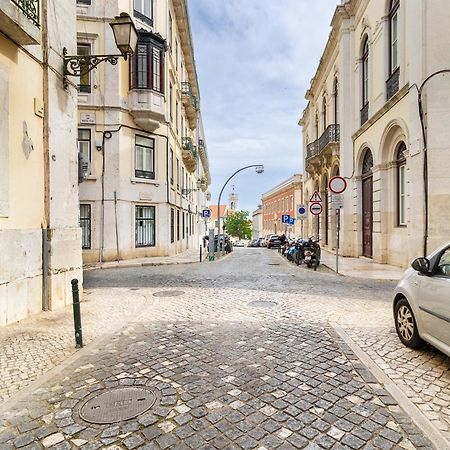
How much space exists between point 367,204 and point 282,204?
141 feet

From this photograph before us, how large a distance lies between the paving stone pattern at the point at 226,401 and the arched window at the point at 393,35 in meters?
13.8

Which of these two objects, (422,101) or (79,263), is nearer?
(79,263)

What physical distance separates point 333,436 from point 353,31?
70.6 feet

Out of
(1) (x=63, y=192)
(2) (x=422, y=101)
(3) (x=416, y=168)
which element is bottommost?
(1) (x=63, y=192)

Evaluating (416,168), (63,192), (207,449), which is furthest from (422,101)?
(207,449)

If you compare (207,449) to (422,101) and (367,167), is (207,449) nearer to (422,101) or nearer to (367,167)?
(422,101)

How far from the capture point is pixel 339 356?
14.7ft

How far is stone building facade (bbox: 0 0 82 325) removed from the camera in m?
5.91

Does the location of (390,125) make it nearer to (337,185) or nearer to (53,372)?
(337,185)

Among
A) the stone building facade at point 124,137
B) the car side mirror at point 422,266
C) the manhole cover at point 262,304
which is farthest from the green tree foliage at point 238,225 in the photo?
the car side mirror at point 422,266

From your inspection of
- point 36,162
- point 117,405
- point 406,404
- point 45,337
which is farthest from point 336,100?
point 117,405

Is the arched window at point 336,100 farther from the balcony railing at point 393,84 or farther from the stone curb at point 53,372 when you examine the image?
the stone curb at point 53,372

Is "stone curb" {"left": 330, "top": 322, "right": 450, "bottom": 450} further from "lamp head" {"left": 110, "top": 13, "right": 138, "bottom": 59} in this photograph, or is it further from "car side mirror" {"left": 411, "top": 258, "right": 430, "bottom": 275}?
"lamp head" {"left": 110, "top": 13, "right": 138, "bottom": 59}

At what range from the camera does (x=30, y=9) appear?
6.42m
